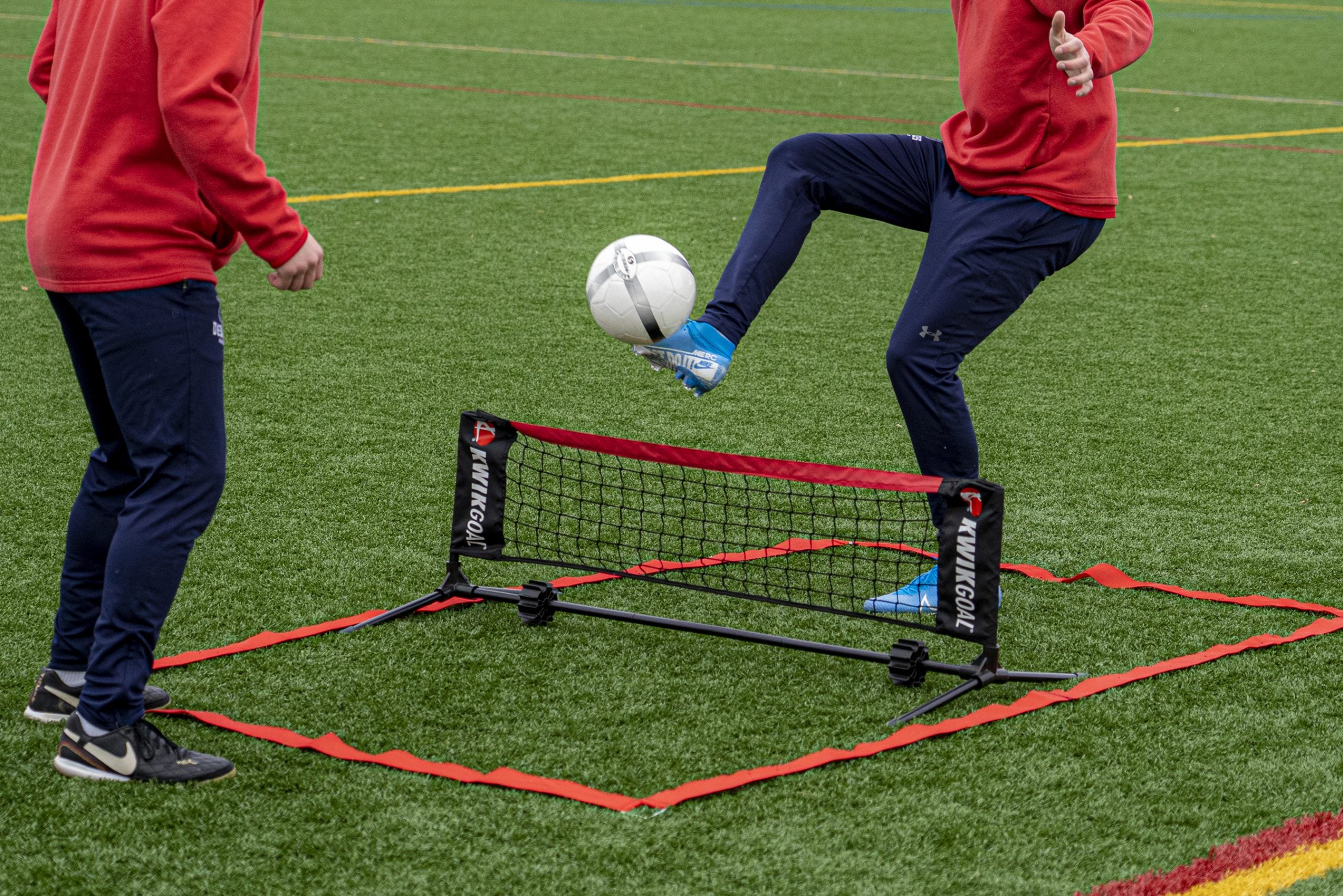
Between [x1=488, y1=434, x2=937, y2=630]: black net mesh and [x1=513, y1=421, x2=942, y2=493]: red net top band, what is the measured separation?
7.6 inches

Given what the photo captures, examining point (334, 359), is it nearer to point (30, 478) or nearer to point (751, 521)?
point (30, 478)

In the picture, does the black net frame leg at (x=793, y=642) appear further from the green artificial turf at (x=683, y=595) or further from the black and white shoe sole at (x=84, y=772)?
the black and white shoe sole at (x=84, y=772)

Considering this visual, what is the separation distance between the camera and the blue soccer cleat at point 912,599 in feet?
14.9

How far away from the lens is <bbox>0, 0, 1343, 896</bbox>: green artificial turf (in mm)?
3184

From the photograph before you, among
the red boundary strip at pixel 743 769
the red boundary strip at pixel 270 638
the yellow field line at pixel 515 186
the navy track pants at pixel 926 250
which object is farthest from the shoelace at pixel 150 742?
the yellow field line at pixel 515 186

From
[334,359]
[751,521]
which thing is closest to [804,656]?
[751,521]

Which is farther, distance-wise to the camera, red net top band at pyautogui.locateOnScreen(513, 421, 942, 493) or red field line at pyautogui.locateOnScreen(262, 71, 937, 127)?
red field line at pyautogui.locateOnScreen(262, 71, 937, 127)

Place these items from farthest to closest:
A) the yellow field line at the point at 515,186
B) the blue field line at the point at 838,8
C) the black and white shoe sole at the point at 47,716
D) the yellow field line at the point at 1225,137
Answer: the blue field line at the point at 838,8 < the yellow field line at the point at 1225,137 < the yellow field line at the point at 515,186 < the black and white shoe sole at the point at 47,716

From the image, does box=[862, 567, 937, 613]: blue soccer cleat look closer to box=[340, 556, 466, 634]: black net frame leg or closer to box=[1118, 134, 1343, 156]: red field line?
box=[340, 556, 466, 634]: black net frame leg

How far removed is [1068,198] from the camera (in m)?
4.36

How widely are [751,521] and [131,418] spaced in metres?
2.46

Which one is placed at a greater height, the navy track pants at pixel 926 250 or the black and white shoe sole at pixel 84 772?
the navy track pants at pixel 926 250

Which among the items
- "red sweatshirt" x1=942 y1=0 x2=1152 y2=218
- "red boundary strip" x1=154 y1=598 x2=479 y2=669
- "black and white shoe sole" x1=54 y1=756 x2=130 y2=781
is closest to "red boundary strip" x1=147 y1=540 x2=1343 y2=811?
"red boundary strip" x1=154 y1=598 x2=479 y2=669

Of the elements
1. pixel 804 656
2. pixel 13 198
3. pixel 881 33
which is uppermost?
pixel 881 33
